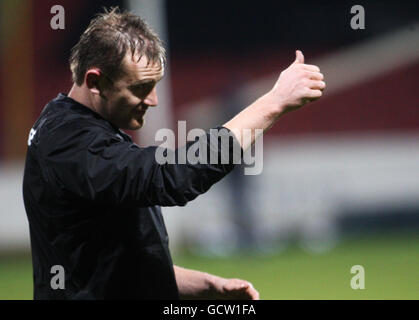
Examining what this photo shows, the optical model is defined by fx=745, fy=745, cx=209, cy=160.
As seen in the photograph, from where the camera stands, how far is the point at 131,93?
8.10 feet

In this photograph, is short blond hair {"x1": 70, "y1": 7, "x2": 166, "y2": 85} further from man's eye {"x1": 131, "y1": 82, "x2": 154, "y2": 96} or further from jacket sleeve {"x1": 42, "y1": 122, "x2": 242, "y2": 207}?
jacket sleeve {"x1": 42, "y1": 122, "x2": 242, "y2": 207}

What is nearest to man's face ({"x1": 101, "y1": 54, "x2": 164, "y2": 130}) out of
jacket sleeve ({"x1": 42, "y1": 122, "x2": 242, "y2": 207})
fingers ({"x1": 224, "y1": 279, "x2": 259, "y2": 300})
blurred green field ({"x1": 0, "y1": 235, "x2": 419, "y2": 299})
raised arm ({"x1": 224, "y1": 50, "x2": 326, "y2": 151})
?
jacket sleeve ({"x1": 42, "y1": 122, "x2": 242, "y2": 207})

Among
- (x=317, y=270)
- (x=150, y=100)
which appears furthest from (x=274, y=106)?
(x=317, y=270)

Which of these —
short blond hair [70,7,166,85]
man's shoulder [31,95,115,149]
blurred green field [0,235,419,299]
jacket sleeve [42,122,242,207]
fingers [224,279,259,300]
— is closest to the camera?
jacket sleeve [42,122,242,207]

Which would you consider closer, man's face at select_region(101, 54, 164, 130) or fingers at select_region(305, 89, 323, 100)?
fingers at select_region(305, 89, 323, 100)

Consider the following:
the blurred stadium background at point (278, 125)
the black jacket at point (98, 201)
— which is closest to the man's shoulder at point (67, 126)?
the black jacket at point (98, 201)

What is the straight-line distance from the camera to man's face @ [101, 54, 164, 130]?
244 centimetres

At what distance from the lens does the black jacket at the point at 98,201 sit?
87.3 inches

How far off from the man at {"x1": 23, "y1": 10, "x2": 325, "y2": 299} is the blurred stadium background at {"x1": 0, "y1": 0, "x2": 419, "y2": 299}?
13.9ft

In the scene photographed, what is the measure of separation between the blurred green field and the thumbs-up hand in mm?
3692

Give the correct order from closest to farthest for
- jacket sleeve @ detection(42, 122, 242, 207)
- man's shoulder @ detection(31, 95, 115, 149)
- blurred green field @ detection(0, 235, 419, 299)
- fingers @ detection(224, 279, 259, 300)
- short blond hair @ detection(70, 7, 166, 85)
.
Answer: jacket sleeve @ detection(42, 122, 242, 207)
man's shoulder @ detection(31, 95, 115, 149)
short blond hair @ detection(70, 7, 166, 85)
fingers @ detection(224, 279, 259, 300)
blurred green field @ detection(0, 235, 419, 299)

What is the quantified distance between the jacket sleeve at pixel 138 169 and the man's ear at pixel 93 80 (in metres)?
0.23

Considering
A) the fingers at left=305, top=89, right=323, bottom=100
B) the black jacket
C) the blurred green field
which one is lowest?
the blurred green field

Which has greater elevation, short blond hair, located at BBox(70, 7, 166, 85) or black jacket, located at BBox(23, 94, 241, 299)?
short blond hair, located at BBox(70, 7, 166, 85)
